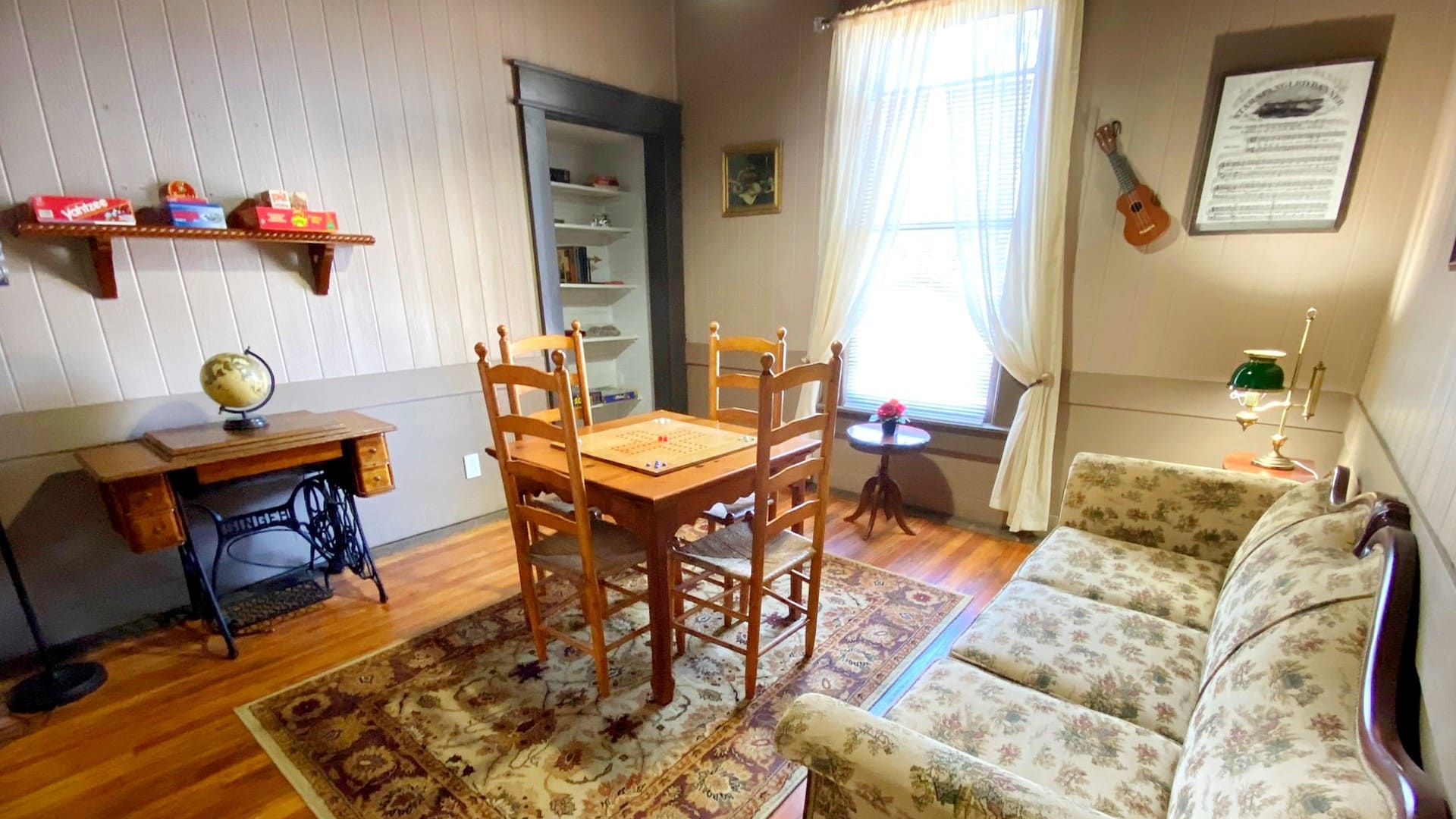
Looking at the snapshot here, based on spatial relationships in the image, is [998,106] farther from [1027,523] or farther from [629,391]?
[629,391]

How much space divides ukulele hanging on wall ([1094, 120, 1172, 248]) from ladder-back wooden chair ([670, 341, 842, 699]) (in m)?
1.61

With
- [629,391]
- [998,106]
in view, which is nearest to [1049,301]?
[998,106]

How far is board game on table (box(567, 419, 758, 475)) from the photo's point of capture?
1820 millimetres

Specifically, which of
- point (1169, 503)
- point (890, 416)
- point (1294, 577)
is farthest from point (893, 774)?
point (890, 416)

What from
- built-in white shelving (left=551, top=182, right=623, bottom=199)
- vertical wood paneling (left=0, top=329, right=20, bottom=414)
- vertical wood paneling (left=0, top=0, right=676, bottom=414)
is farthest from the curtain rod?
vertical wood paneling (left=0, top=329, right=20, bottom=414)

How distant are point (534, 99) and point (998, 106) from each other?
2243mm

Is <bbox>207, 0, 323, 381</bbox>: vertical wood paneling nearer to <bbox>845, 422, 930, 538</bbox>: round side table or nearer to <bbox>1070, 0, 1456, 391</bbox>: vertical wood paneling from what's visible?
<bbox>845, 422, 930, 538</bbox>: round side table

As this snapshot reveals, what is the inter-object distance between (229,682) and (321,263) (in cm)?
160

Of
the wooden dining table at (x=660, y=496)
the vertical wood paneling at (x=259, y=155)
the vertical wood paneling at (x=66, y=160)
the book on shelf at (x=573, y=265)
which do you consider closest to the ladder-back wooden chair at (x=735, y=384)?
the wooden dining table at (x=660, y=496)

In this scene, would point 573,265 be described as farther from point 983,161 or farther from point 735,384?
point 983,161

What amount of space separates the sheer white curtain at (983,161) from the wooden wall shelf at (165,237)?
2320 mm

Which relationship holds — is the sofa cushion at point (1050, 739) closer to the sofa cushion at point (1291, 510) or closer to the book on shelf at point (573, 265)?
the sofa cushion at point (1291, 510)

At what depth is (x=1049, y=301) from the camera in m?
2.67

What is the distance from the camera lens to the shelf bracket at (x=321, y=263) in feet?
8.09
